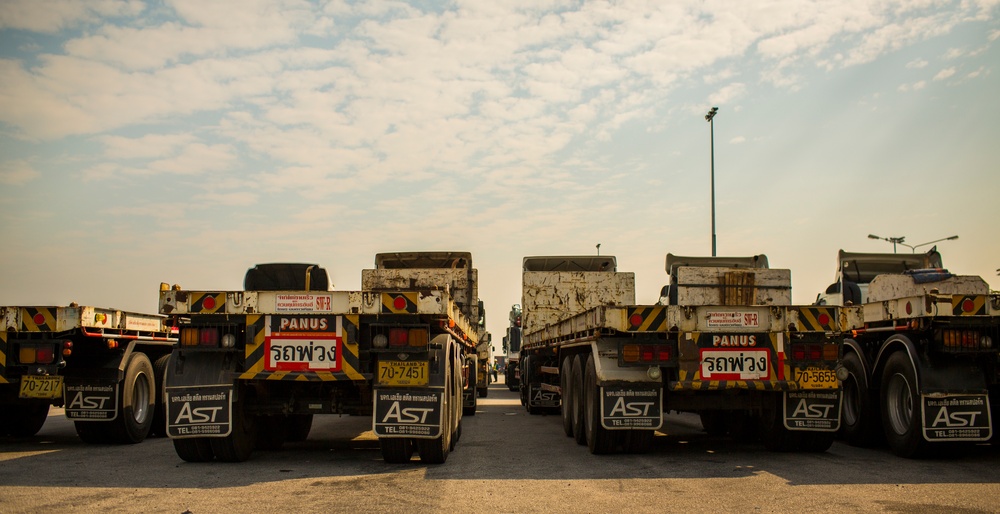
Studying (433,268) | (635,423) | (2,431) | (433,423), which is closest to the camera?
(433,423)

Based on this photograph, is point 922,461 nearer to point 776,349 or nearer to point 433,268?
point 776,349

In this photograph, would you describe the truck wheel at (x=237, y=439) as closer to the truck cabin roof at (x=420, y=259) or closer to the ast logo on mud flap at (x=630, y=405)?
the ast logo on mud flap at (x=630, y=405)

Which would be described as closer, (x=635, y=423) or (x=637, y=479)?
(x=637, y=479)

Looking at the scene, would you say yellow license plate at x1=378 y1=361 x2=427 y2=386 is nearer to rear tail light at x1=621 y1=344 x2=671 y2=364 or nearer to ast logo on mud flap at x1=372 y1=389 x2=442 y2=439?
ast logo on mud flap at x1=372 y1=389 x2=442 y2=439

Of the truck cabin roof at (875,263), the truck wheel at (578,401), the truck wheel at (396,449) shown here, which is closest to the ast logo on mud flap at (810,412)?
the truck wheel at (578,401)

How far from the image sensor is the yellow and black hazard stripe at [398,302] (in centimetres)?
888

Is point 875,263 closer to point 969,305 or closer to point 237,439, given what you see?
point 969,305

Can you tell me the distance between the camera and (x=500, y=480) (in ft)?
26.8

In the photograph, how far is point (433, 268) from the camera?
16.8 meters

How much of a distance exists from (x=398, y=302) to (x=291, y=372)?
4.08 ft

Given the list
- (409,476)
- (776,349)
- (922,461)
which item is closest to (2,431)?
(409,476)

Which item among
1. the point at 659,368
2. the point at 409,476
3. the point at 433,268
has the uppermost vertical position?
the point at 433,268

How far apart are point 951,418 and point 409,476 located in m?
5.51

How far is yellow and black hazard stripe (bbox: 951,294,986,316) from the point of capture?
9.30m
